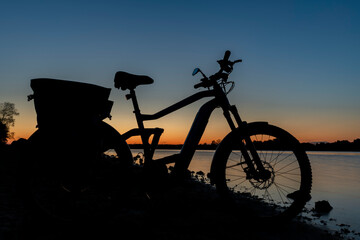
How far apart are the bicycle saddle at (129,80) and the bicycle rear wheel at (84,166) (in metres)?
0.57

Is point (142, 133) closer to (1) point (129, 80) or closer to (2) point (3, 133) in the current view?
(1) point (129, 80)

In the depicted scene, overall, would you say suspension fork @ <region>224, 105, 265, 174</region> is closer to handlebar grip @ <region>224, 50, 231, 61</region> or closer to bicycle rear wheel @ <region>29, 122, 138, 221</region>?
handlebar grip @ <region>224, 50, 231, 61</region>

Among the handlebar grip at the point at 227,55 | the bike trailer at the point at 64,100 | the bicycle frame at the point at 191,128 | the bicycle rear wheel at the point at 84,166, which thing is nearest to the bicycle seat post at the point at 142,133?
the bicycle frame at the point at 191,128

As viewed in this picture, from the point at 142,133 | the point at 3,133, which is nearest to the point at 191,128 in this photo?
the point at 142,133

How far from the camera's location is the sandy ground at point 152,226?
2.50 meters

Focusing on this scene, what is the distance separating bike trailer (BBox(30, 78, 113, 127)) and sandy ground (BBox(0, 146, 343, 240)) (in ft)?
2.75

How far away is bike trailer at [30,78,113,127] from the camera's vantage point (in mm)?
2463

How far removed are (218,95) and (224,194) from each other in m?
1.32

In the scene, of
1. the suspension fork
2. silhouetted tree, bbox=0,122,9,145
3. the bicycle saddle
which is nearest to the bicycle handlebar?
the suspension fork

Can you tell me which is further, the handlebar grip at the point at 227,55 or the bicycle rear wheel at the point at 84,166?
the handlebar grip at the point at 227,55

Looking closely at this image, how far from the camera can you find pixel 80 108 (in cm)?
256

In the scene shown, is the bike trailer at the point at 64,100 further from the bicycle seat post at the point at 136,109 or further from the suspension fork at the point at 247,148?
the suspension fork at the point at 247,148

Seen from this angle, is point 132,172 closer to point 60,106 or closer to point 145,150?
point 145,150

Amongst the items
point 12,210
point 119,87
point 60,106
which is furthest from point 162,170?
point 12,210
